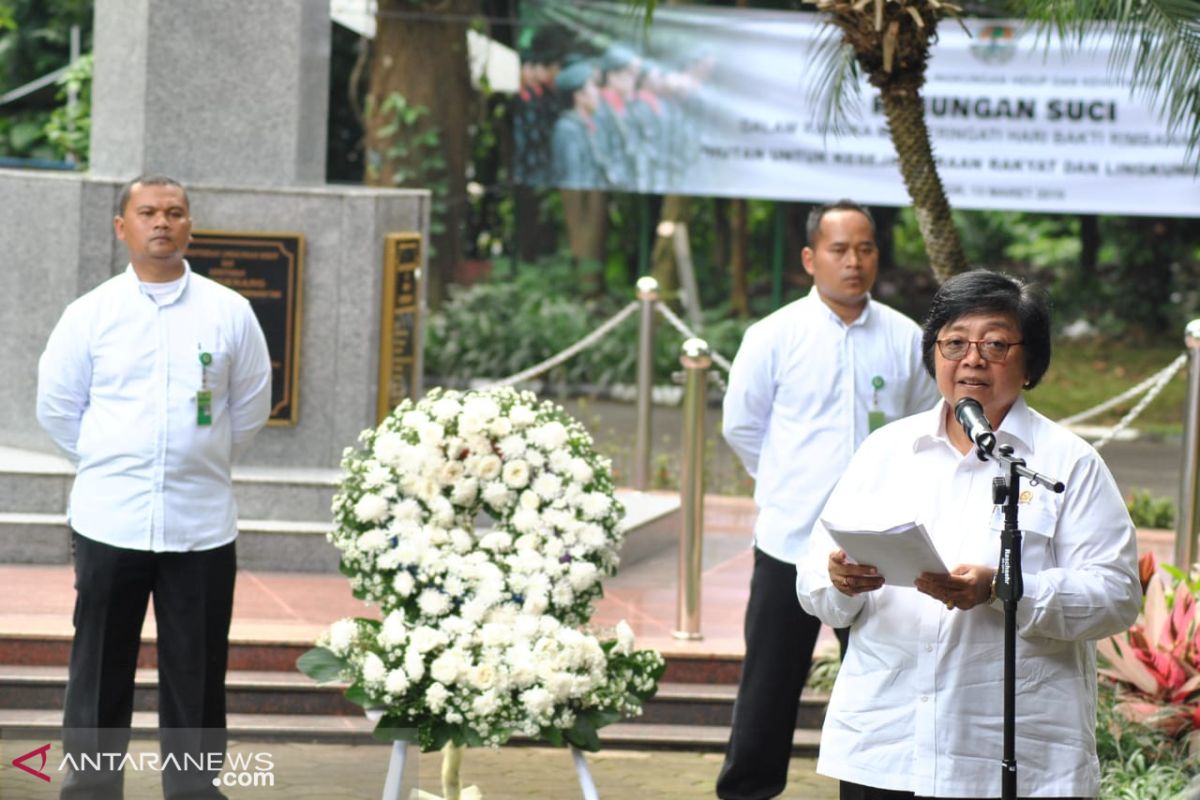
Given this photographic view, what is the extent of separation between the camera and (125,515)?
5887mm

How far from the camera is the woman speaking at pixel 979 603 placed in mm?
3973

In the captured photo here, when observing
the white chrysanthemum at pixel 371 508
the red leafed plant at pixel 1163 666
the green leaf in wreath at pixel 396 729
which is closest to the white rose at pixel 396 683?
the green leaf in wreath at pixel 396 729

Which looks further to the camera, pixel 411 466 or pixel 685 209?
pixel 685 209

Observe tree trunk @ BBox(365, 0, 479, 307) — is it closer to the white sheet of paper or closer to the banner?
the banner

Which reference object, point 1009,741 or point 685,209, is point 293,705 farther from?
point 685,209

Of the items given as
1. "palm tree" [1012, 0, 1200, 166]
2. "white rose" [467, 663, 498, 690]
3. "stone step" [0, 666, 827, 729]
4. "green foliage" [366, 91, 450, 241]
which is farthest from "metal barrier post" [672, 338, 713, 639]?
"green foliage" [366, 91, 450, 241]

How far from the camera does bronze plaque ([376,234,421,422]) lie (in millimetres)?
9797

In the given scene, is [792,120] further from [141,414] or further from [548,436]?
[548,436]

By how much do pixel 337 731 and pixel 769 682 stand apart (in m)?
2.08

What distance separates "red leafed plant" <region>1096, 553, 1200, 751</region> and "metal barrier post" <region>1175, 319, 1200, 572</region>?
2328 millimetres

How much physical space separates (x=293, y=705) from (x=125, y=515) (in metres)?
2.07

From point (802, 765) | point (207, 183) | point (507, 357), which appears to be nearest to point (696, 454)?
point (802, 765)

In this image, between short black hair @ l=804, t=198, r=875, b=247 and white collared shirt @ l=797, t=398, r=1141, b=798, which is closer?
white collared shirt @ l=797, t=398, r=1141, b=798

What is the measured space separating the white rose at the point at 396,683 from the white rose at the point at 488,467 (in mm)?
614
